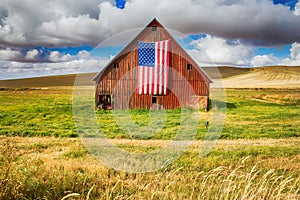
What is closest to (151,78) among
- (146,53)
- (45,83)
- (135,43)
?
(146,53)

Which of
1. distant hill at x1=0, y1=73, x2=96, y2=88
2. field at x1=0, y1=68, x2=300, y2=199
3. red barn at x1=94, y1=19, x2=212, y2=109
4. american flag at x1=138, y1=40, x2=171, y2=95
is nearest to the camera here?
field at x1=0, y1=68, x2=300, y2=199

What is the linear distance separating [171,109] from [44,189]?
19239mm

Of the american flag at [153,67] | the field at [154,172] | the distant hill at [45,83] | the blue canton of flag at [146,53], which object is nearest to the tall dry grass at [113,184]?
the field at [154,172]

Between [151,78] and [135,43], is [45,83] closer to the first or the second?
[135,43]

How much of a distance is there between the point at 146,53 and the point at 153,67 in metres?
1.45

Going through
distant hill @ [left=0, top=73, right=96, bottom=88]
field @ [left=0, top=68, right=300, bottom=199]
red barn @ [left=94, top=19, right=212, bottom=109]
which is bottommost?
field @ [left=0, top=68, right=300, bottom=199]

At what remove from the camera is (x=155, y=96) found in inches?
945

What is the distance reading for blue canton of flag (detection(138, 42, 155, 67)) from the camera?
935 inches

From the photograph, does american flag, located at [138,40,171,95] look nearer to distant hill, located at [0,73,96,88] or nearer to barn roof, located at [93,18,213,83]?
barn roof, located at [93,18,213,83]

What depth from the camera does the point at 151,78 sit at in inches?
934

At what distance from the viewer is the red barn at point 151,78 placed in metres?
23.9

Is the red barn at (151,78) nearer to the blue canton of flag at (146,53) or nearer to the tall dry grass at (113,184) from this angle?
the blue canton of flag at (146,53)

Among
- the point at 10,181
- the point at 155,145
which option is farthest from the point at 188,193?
the point at 155,145

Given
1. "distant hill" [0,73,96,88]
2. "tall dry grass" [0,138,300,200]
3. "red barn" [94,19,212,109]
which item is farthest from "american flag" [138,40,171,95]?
"distant hill" [0,73,96,88]
